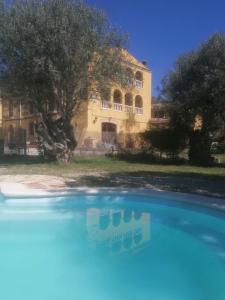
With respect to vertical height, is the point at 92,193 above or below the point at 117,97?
below

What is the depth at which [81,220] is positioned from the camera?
9453 millimetres

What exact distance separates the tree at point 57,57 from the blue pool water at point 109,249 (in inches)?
374

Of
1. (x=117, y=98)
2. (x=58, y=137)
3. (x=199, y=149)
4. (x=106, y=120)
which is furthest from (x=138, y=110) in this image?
(x=58, y=137)

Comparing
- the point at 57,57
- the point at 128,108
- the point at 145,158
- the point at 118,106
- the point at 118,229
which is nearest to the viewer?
the point at 118,229

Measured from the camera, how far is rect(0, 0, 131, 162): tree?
18.0 m

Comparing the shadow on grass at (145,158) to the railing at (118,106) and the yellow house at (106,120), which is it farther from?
the railing at (118,106)

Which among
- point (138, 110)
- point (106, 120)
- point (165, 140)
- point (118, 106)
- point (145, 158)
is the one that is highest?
point (118, 106)

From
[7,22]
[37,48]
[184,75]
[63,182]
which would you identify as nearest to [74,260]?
[63,182]

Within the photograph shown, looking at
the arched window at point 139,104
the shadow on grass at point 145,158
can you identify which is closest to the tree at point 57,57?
the shadow on grass at point 145,158

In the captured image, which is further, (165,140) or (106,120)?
(106,120)

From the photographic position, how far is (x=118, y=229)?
8570mm

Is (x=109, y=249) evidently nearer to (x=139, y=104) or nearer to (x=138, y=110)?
(x=138, y=110)

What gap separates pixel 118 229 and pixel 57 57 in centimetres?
1211

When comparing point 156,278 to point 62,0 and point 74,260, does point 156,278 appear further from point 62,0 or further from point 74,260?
point 62,0
